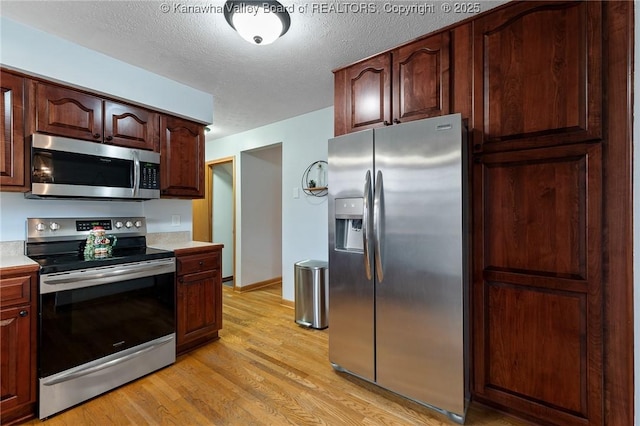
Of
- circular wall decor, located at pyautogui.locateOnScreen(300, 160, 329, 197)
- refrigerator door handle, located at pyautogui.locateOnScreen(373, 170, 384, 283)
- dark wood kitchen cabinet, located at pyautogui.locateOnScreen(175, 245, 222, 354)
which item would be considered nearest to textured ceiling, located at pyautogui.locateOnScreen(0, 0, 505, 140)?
circular wall decor, located at pyautogui.locateOnScreen(300, 160, 329, 197)

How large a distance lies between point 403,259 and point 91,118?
98.5 inches

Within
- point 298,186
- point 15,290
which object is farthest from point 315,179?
point 15,290

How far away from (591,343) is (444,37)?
1.93 m

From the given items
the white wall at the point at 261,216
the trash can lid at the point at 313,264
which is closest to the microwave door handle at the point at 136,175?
the trash can lid at the point at 313,264

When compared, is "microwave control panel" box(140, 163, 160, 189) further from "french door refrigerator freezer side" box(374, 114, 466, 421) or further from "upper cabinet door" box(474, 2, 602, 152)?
"upper cabinet door" box(474, 2, 602, 152)

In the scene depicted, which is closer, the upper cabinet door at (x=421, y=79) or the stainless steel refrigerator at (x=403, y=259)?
the stainless steel refrigerator at (x=403, y=259)

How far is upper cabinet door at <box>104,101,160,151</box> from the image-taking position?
2.38 meters

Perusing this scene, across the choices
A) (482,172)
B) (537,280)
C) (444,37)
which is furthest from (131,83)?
(537,280)

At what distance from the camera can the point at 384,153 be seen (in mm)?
1943

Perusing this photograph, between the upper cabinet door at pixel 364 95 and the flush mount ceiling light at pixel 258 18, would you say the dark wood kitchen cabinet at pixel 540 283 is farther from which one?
the flush mount ceiling light at pixel 258 18

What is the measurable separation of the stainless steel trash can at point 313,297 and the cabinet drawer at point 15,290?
2.12 m

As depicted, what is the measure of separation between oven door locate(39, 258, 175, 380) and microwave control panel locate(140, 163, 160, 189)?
2.21ft

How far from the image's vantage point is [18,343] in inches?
66.8

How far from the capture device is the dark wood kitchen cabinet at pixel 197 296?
2.50 m
